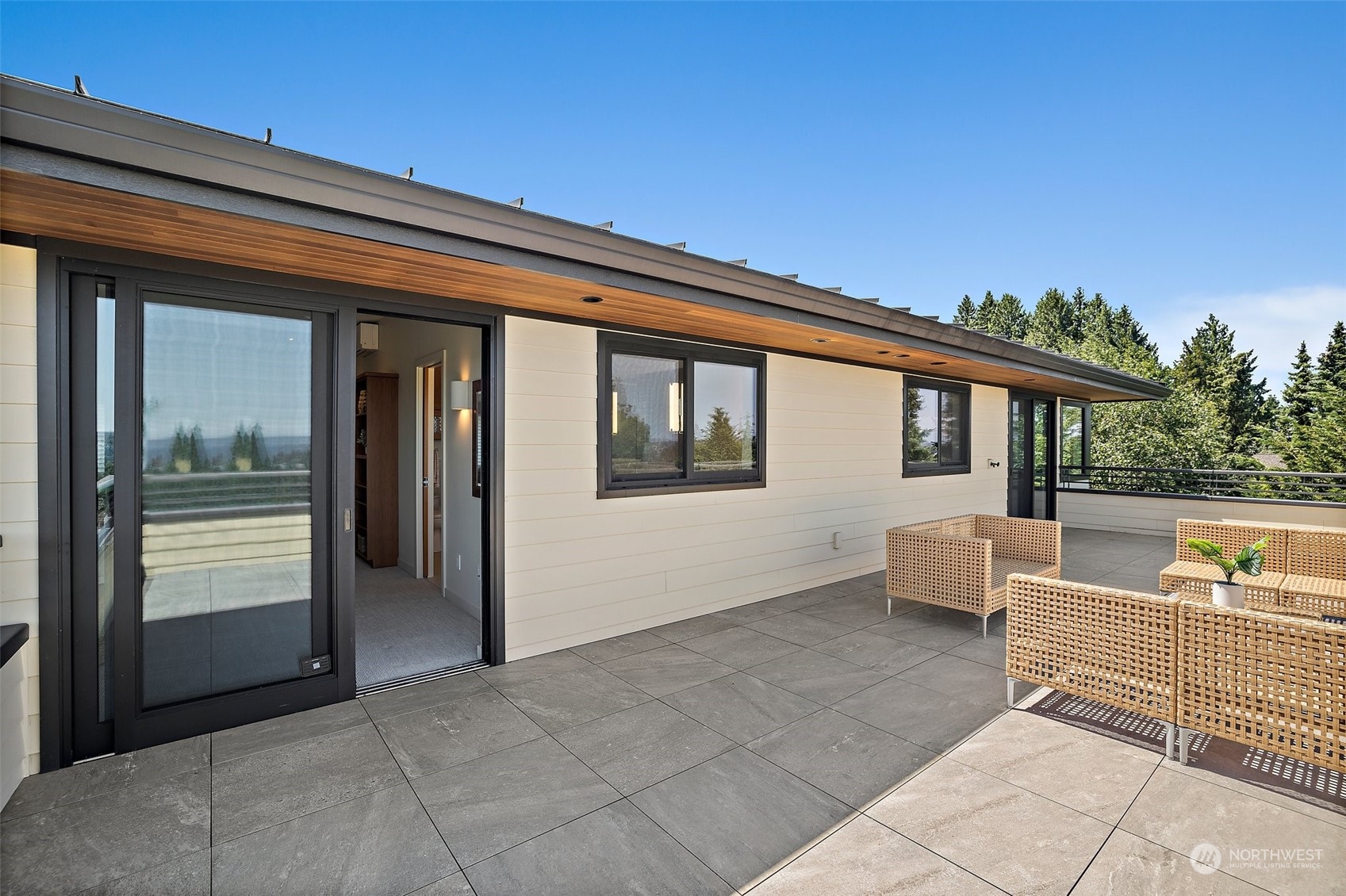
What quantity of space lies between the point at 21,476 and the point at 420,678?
77.5 inches

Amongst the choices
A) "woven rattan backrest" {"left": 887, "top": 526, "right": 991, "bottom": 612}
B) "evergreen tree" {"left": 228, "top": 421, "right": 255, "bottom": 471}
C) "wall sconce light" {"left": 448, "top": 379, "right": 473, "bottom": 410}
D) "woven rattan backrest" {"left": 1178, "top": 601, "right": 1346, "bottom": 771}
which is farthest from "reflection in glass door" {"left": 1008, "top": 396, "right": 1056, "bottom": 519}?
"evergreen tree" {"left": 228, "top": 421, "right": 255, "bottom": 471}

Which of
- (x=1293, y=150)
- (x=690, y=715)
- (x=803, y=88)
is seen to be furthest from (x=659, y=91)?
(x=1293, y=150)

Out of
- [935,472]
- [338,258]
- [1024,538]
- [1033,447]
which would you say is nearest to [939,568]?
[1024,538]

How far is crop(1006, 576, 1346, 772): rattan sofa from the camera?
87.4 inches

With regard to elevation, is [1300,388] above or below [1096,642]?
above

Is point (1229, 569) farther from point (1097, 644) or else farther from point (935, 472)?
point (935, 472)

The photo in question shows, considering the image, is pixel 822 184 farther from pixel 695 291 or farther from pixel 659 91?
pixel 695 291

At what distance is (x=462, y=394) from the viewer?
486 cm

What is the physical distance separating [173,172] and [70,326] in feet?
4.00

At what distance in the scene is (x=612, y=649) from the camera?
13.0 ft

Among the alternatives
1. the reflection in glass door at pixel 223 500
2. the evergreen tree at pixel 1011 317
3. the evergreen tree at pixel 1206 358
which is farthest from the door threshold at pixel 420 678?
the evergreen tree at pixel 1011 317

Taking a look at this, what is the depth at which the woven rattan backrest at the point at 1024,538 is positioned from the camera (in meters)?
5.14

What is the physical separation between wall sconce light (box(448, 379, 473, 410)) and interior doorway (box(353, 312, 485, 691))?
0.01 meters

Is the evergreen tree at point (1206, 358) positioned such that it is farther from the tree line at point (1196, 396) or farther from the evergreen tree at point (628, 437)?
the evergreen tree at point (628, 437)
